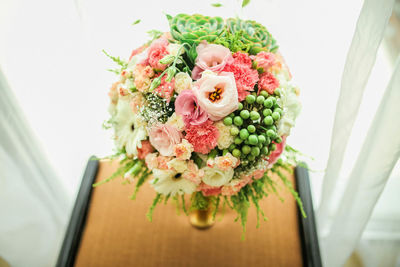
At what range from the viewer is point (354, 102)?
715 millimetres

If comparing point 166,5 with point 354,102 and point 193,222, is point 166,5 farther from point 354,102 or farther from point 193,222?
point 193,222

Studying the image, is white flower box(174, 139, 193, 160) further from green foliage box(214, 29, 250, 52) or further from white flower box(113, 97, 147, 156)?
green foliage box(214, 29, 250, 52)

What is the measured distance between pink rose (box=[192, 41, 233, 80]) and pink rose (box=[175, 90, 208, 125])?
71mm

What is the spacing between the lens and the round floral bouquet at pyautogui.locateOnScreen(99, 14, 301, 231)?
0.62m

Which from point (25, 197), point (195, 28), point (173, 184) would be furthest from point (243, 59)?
point (25, 197)

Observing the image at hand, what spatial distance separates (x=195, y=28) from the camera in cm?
71

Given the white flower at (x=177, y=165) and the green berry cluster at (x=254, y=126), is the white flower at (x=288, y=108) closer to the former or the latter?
the green berry cluster at (x=254, y=126)

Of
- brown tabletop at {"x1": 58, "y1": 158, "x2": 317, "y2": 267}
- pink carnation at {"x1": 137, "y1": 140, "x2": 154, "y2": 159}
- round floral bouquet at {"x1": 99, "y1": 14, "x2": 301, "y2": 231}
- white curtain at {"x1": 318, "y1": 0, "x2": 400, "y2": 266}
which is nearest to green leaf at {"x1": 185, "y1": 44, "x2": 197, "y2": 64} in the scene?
round floral bouquet at {"x1": 99, "y1": 14, "x2": 301, "y2": 231}

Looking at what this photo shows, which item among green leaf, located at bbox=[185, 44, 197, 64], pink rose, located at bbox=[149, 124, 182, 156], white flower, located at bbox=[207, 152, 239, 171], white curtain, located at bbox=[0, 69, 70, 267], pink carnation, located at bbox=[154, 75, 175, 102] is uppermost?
green leaf, located at bbox=[185, 44, 197, 64]

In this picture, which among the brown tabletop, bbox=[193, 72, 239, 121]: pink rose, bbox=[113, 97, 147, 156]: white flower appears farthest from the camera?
the brown tabletop

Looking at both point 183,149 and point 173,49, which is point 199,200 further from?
point 173,49

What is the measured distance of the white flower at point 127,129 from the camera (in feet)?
2.30

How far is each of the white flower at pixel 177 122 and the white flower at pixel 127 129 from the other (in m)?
0.09

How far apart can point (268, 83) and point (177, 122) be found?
24 cm
